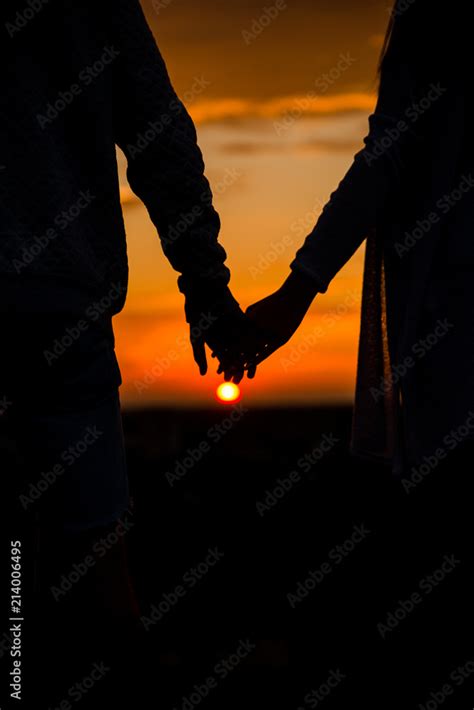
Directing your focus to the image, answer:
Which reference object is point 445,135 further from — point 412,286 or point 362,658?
point 362,658

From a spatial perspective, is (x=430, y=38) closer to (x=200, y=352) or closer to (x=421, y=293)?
(x=421, y=293)

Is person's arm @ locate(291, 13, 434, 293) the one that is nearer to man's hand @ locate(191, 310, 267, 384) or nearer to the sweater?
man's hand @ locate(191, 310, 267, 384)

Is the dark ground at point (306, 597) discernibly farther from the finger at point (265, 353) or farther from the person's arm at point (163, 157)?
the person's arm at point (163, 157)

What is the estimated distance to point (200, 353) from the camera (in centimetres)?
320

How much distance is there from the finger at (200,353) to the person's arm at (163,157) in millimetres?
328

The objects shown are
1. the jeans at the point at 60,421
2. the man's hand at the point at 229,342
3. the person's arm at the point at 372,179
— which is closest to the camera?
the jeans at the point at 60,421

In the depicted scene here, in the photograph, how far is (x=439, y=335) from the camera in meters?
2.61

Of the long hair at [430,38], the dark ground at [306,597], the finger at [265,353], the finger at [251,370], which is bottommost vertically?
the dark ground at [306,597]

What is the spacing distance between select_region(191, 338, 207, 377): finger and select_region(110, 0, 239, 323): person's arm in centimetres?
33

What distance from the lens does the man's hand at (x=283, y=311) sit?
10.6 ft

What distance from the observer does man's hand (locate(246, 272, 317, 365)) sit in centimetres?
324

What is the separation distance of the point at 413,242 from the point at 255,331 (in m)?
0.84

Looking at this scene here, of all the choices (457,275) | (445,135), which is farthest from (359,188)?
(457,275)

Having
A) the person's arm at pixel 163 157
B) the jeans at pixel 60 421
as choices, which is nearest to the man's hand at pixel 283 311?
the person's arm at pixel 163 157
